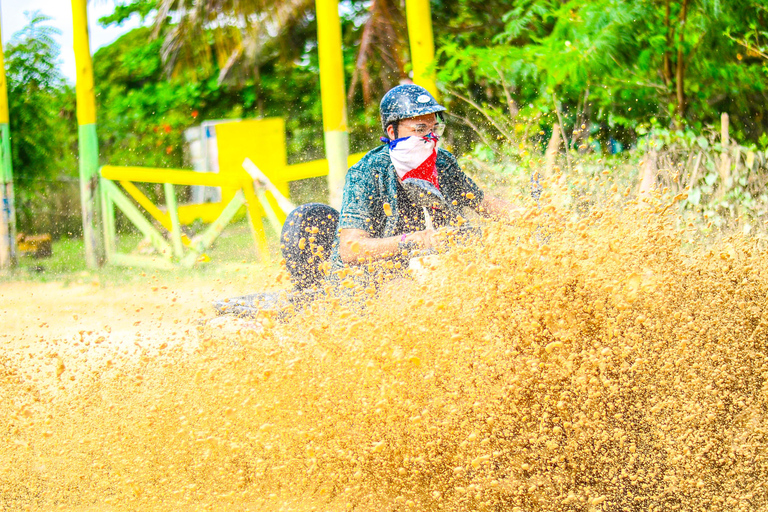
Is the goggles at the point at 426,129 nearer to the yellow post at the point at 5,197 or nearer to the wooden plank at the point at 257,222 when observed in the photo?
the wooden plank at the point at 257,222

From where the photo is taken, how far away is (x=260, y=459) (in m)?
2.73

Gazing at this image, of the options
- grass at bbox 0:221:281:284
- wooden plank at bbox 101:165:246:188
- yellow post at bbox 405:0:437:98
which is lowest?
grass at bbox 0:221:281:284

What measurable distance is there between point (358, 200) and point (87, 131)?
6794 mm

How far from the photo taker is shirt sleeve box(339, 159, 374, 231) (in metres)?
3.17

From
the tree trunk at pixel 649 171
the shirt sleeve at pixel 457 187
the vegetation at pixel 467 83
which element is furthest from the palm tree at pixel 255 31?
the shirt sleeve at pixel 457 187

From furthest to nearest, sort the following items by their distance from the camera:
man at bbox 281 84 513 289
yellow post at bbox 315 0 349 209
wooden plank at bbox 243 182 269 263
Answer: wooden plank at bbox 243 182 269 263, yellow post at bbox 315 0 349 209, man at bbox 281 84 513 289

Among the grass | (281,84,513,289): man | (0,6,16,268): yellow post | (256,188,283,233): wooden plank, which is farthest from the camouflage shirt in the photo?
(0,6,16,268): yellow post

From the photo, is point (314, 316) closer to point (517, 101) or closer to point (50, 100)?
point (517, 101)

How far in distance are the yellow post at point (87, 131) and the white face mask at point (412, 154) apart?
6653 mm

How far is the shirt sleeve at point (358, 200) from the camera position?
317 cm

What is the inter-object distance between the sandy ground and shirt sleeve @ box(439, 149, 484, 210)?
135cm

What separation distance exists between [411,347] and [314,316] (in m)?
0.49

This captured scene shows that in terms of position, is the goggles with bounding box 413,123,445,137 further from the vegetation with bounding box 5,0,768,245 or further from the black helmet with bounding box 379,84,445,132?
the vegetation with bounding box 5,0,768,245

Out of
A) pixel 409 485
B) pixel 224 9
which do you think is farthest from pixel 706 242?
pixel 224 9
